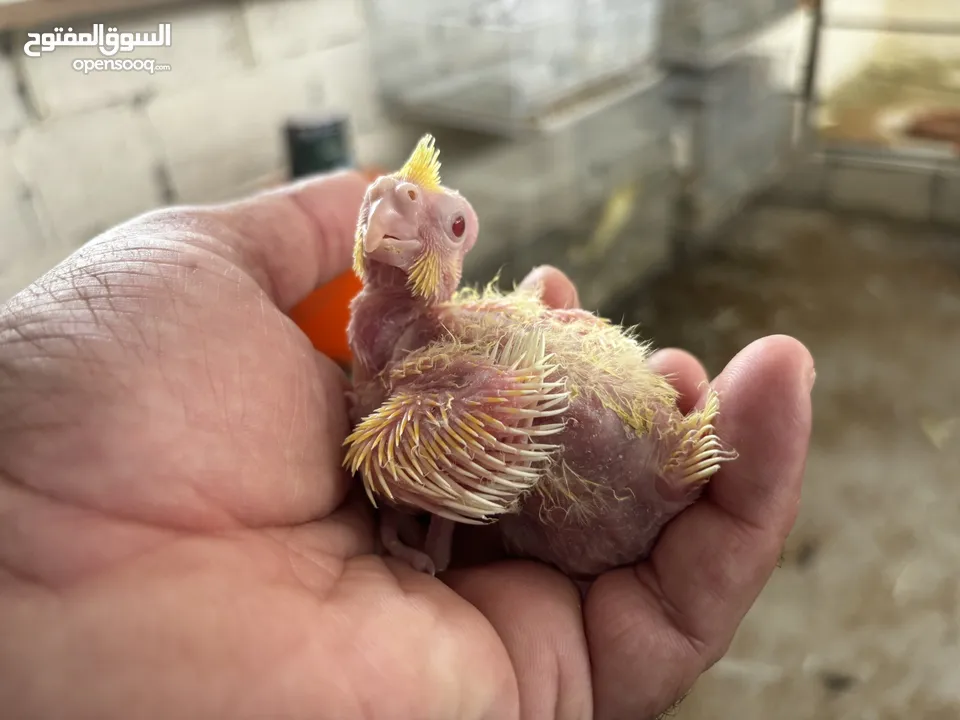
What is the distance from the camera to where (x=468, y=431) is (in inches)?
16.4

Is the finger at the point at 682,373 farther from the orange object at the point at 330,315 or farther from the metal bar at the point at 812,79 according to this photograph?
the metal bar at the point at 812,79

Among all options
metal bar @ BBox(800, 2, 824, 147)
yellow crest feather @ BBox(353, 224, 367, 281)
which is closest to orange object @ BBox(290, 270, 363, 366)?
yellow crest feather @ BBox(353, 224, 367, 281)

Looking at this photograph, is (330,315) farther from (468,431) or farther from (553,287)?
(468,431)

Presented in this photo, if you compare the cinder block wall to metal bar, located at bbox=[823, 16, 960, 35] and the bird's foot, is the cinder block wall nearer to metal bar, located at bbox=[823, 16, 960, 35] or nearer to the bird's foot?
the bird's foot

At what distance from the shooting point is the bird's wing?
0.42 meters

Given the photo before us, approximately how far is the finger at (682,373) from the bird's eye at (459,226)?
188mm

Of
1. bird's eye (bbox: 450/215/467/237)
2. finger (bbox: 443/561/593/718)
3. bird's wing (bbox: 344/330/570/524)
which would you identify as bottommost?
finger (bbox: 443/561/593/718)

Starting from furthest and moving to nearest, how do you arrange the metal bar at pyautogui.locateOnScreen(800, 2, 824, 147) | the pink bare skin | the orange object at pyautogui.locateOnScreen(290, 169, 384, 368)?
1. the metal bar at pyautogui.locateOnScreen(800, 2, 824, 147)
2. the orange object at pyautogui.locateOnScreen(290, 169, 384, 368)
3. the pink bare skin

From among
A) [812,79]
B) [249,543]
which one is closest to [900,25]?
[812,79]

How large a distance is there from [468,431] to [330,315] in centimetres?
38

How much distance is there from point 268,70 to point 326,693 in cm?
104

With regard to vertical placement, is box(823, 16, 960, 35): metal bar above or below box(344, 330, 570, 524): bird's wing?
above

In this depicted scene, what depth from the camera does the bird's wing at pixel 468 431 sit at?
420 millimetres

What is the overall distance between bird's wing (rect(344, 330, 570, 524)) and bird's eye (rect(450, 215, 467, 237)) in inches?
3.2
